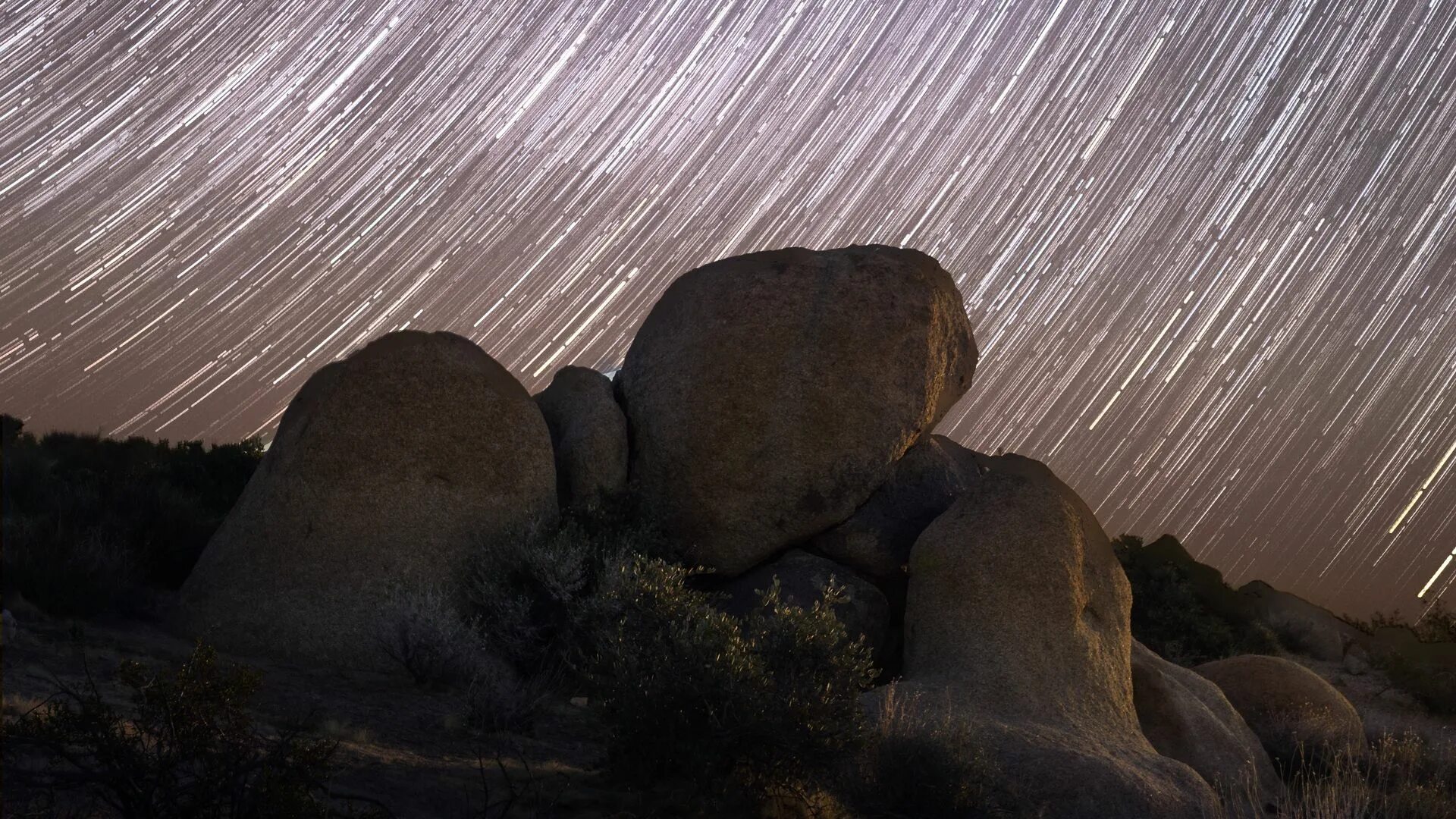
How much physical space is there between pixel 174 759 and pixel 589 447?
8.81 metres

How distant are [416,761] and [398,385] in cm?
618

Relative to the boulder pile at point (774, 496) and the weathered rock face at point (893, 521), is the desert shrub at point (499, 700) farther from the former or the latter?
the weathered rock face at point (893, 521)

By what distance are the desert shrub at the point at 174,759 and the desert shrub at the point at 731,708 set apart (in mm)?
1978

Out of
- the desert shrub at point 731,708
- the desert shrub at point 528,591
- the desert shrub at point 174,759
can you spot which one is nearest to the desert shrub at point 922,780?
the desert shrub at point 731,708

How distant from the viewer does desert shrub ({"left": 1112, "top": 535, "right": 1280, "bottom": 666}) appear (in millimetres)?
22578

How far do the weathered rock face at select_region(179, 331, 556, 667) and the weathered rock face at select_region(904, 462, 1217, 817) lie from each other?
15.4 feet

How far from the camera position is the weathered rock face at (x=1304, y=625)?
2503cm

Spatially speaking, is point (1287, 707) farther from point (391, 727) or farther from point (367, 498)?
point (367, 498)

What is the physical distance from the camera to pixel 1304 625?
83.5 ft

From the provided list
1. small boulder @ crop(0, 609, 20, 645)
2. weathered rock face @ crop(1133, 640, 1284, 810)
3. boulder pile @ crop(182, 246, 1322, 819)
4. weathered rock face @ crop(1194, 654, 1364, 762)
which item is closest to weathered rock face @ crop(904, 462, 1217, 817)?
Result: boulder pile @ crop(182, 246, 1322, 819)

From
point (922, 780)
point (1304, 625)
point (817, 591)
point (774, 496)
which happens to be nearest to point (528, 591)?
point (774, 496)

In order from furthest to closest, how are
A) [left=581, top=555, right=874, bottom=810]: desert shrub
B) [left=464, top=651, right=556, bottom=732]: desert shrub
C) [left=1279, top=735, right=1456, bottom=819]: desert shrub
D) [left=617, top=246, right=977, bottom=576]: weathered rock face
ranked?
[left=617, top=246, right=977, bottom=576]: weathered rock face → [left=464, top=651, right=556, bottom=732]: desert shrub → [left=1279, top=735, right=1456, bottom=819]: desert shrub → [left=581, top=555, right=874, bottom=810]: desert shrub

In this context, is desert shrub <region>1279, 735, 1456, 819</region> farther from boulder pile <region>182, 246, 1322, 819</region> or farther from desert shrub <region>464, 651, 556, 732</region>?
desert shrub <region>464, 651, 556, 732</region>

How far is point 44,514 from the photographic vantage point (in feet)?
47.9
